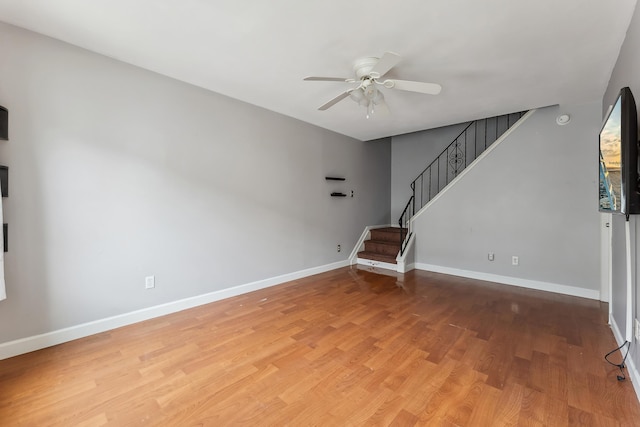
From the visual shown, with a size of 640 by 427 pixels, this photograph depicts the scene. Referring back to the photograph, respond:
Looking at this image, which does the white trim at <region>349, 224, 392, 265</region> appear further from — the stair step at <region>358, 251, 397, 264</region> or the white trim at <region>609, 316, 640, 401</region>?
the white trim at <region>609, 316, 640, 401</region>

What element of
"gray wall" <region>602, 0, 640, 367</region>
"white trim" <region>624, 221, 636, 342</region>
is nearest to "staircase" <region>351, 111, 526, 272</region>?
"gray wall" <region>602, 0, 640, 367</region>

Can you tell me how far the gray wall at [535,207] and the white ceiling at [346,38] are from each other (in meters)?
0.73

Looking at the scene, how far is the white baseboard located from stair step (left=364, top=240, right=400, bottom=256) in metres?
2.28

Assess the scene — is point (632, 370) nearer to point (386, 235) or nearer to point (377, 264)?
point (377, 264)

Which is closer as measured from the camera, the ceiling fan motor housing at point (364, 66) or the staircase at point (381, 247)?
the ceiling fan motor housing at point (364, 66)

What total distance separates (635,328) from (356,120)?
143 inches

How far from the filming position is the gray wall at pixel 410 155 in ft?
19.6

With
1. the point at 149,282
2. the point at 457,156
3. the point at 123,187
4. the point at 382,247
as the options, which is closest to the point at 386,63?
the point at 123,187

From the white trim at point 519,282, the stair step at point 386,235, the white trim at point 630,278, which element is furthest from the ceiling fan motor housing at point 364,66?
the white trim at point 519,282

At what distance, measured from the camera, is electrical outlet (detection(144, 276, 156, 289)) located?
112 inches

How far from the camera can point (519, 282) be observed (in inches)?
162

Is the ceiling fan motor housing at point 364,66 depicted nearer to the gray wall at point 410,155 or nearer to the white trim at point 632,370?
the white trim at point 632,370

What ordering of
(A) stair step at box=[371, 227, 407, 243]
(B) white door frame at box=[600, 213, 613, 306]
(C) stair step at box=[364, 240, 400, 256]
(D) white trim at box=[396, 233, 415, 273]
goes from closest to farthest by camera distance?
(B) white door frame at box=[600, 213, 613, 306], (D) white trim at box=[396, 233, 415, 273], (C) stair step at box=[364, 240, 400, 256], (A) stair step at box=[371, 227, 407, 243]

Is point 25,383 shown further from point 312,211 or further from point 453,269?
point 453,269
